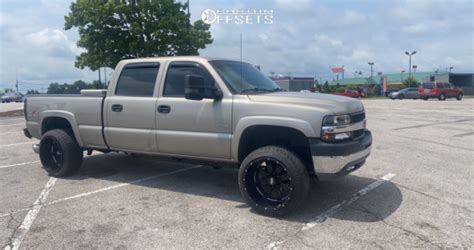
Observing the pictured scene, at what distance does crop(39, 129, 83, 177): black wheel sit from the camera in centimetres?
652

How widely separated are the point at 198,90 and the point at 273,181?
4.79 ft

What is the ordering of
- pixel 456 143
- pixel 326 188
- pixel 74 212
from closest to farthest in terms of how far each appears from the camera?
pixel 74 212
pixel 326 188
pixel 456 143

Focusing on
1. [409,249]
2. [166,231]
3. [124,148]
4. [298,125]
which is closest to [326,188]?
[298,125]

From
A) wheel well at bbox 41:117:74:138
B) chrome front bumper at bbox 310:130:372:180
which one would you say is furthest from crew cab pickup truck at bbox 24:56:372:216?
wheel well at bbox 41:117:74:138

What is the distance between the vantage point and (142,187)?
6.01m

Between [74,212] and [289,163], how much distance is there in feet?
8.86

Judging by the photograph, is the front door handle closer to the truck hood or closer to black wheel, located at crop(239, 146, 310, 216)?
the truck hood

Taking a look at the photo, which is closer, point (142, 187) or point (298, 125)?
point (298, 125)

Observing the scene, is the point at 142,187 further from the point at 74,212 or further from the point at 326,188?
the point at 326,188

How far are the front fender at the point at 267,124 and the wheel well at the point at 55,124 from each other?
3321 mm

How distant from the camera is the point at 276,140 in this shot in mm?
5117

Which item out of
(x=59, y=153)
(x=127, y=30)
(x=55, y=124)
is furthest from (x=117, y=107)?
(x=127, y=30)

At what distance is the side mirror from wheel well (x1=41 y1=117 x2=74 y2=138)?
283cm

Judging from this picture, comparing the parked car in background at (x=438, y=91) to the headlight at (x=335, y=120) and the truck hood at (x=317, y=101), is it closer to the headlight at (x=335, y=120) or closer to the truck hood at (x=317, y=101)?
the truck hood at (x=317, y=101)
